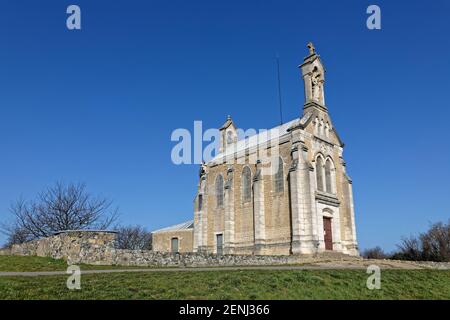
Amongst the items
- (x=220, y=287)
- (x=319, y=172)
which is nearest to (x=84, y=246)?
(x=220, y=287)

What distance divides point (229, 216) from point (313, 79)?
50.6ft

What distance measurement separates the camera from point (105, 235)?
19.1m

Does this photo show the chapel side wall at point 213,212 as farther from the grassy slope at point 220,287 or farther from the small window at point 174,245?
the grassy slope at point 220,287

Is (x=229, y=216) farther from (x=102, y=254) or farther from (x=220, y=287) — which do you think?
(x=220, y=287)

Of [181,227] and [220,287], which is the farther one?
[181,227]

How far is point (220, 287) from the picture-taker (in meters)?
11.4

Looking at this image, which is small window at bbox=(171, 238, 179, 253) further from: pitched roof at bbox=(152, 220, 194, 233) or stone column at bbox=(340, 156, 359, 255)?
stone column at bbox=(340, 156, 359, 255)

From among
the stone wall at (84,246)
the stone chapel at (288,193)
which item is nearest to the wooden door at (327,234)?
the stone chapel at (288,193)

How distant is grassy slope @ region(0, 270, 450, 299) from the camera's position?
10055 mm

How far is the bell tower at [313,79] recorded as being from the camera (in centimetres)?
3588

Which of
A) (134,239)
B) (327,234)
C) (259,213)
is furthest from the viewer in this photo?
A: (134,239)

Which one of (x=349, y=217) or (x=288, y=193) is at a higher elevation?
(x=288, y=193)
